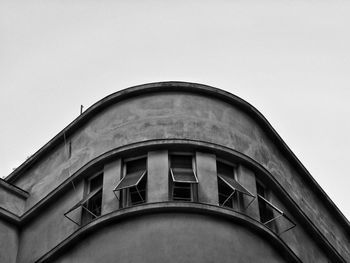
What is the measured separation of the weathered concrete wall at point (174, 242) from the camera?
901 inches

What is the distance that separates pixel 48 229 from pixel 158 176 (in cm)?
412

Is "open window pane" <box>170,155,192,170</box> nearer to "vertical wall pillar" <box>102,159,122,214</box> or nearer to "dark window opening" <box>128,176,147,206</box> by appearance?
"dark window opening" <box>128,176,147,206</box>

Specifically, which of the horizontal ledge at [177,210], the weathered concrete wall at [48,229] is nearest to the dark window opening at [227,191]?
the horizontal ledge at [177,210]

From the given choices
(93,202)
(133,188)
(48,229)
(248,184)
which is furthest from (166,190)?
(48,229)

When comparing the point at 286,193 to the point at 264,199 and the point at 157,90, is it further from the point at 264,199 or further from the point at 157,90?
the point at 157,90

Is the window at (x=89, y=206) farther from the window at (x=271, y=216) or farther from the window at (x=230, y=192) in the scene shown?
the window at (x=271, y=216)

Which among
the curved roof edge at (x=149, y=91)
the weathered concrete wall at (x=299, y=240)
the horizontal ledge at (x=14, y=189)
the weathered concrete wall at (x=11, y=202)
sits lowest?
the weathered concrete wall at (x=299, y=240)

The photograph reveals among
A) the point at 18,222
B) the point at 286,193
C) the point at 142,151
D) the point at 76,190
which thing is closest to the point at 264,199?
the point at 286,193

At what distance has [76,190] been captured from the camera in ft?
88.4

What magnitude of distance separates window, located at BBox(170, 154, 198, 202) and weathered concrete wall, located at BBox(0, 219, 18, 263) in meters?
5.76

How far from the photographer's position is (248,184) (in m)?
26.1

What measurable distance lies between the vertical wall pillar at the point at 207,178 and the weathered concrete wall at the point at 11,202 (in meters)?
6.47

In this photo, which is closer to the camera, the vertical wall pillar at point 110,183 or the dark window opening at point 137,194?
the vertical wall pillar at point 110,183

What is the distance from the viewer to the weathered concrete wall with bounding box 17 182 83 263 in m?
26.1
